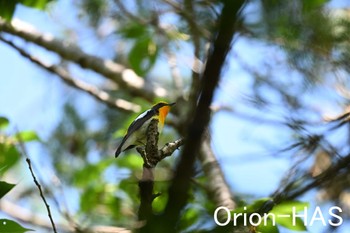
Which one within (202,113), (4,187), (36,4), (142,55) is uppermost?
(142,55)

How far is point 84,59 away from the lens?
3312 mm

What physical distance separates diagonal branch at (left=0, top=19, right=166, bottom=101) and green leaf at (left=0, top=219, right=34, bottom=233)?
2003 millimetres

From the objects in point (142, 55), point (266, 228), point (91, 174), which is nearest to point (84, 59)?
point (142, 55)

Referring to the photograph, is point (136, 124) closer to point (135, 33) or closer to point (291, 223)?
point (291, 223)

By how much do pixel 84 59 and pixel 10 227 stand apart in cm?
208

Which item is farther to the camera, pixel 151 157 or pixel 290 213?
pixel 290 213

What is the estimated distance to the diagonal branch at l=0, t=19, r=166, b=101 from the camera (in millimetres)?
3314

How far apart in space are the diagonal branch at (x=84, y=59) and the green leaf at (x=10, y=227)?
2003mm

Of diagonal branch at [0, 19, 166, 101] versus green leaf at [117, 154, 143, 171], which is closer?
green leaf at [117, 154, 143, 171]

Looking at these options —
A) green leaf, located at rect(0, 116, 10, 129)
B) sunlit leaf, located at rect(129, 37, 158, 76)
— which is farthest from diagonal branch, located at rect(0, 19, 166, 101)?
green leaf, located at rect(0, 116, 10, 129)

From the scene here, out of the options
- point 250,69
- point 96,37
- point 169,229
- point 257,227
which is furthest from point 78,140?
point 169,229

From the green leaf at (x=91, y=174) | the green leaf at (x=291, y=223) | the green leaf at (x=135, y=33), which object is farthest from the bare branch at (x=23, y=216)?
the green leaf at (x=291, y=223)

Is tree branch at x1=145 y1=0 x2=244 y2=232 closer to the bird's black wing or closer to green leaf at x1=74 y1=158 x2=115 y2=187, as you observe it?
the bird's black wing

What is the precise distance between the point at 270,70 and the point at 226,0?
276 cm
